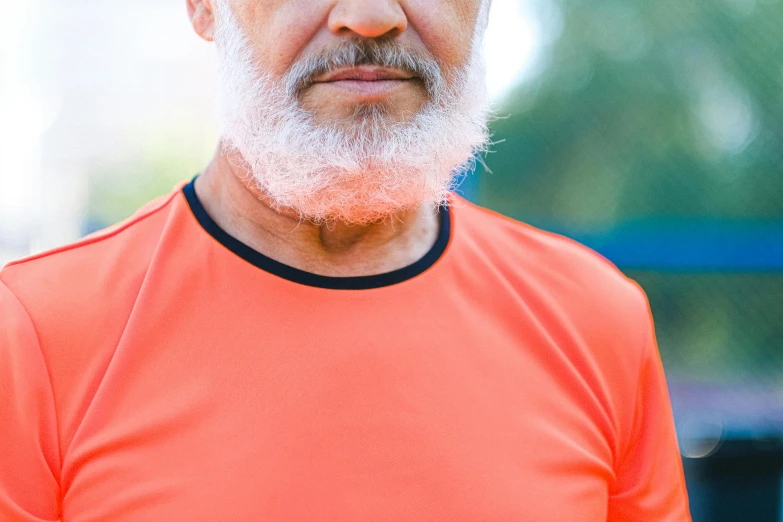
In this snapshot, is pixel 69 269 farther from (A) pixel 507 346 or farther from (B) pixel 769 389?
(B) pixel 769 389

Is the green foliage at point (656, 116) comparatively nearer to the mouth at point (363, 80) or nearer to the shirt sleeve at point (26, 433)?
the mouth at point (363, 80)

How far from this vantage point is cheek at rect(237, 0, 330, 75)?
1.30 meters

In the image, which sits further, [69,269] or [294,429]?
[69,269]

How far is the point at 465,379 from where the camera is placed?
1.31 m

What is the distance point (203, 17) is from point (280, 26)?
15.0 inches

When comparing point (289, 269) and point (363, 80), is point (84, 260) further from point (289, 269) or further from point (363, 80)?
point (363, 80)

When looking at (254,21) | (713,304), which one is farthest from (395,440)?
(713,304)

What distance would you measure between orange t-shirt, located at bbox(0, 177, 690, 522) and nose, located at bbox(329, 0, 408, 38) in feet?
1.46

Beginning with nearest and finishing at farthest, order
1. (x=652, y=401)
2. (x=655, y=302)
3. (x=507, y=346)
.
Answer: (x=507, y=346) → (x=652, y=401) → (x=655, y=302)

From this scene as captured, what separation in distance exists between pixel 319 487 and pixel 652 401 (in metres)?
0.78

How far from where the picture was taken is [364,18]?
1.25m

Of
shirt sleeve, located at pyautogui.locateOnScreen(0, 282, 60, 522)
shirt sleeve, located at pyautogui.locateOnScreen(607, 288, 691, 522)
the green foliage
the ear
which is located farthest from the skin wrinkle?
the green foliage

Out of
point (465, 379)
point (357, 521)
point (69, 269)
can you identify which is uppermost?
point (69, 269)

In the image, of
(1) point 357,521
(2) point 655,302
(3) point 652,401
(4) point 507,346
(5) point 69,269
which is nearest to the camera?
(1) point 357,521
